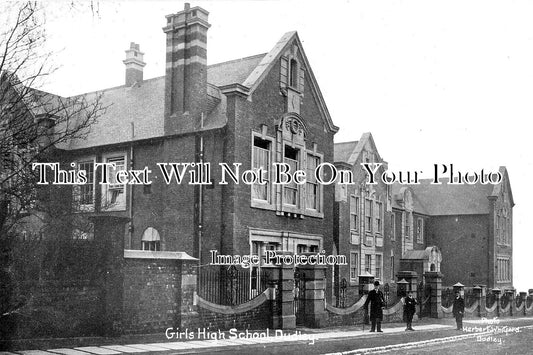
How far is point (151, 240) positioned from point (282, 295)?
7.12m

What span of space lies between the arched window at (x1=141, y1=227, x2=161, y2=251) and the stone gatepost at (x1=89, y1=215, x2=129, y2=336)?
380 inches

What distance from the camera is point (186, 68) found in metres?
25.1

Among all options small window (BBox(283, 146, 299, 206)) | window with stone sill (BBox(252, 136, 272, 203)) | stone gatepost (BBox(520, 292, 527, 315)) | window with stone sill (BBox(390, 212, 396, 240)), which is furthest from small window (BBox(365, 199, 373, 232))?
window with stone sill (BBox(252, 136, 272, 203))

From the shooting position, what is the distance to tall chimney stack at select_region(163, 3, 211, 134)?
976 inches

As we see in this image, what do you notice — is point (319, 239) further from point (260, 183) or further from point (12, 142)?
point (12, 142)

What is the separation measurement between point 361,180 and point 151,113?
16304 mm

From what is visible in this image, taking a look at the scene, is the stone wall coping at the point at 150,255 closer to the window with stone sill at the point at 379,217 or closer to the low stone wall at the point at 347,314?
the low stone wall at the point at 347,314

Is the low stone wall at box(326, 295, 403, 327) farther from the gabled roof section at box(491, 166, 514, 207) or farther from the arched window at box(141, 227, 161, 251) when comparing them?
the gabled roof section at box(491, 166, 514, 207)

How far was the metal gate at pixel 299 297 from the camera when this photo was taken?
71.3ft

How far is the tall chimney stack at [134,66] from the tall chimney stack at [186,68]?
26.2 ft

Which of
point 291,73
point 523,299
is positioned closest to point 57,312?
point 291,73

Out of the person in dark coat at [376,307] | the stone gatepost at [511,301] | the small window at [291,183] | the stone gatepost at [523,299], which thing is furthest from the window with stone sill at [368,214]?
the person in dark coat at [376,307]

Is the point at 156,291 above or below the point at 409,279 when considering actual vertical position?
above

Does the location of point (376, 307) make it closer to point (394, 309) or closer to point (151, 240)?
point (394, 309)
